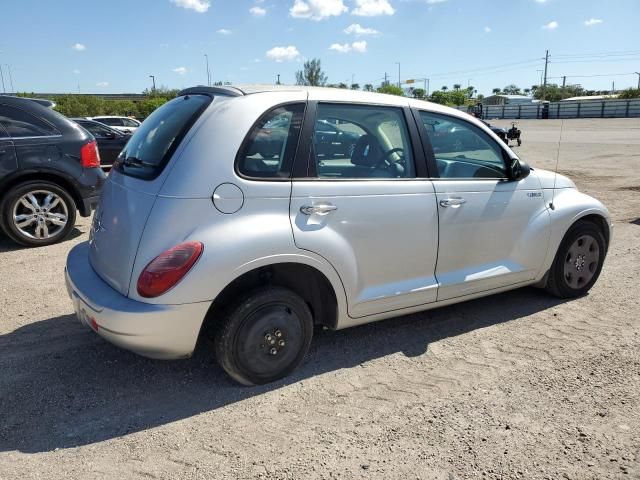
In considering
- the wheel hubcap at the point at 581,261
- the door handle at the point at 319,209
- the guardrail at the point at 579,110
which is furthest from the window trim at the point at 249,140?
the guardrail at the point at 579,110

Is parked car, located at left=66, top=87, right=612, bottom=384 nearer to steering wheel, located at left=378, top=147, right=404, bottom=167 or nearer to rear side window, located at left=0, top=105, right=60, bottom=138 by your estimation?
steering wheel, located at left=378, top=147, right=404, bottom=167

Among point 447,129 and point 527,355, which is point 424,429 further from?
point 447,129

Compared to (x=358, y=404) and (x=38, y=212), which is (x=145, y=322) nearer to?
(x=358, y=404)

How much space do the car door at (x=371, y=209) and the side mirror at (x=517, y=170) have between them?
0.85 m

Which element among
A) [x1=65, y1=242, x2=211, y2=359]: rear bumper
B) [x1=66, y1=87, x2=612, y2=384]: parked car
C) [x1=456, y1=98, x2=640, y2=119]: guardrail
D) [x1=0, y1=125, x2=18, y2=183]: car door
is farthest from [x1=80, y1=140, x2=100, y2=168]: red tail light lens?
[x1=456, y1=98, x2=640, y2=119]: guardrail

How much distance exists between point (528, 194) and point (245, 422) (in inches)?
108

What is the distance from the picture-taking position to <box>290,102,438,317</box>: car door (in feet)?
10.3

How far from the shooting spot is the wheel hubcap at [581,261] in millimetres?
4594

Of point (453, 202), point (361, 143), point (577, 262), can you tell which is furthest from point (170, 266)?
point (577, 262)

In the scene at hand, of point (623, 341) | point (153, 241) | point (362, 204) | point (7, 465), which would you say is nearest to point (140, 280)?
point (153, 241)

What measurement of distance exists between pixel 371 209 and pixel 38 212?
4707 millimetres

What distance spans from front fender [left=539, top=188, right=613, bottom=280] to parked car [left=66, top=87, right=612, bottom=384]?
287mm

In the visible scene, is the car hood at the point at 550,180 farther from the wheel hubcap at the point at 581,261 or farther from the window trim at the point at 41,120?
the window trim at the point at 41,120

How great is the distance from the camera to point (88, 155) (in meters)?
6.52
